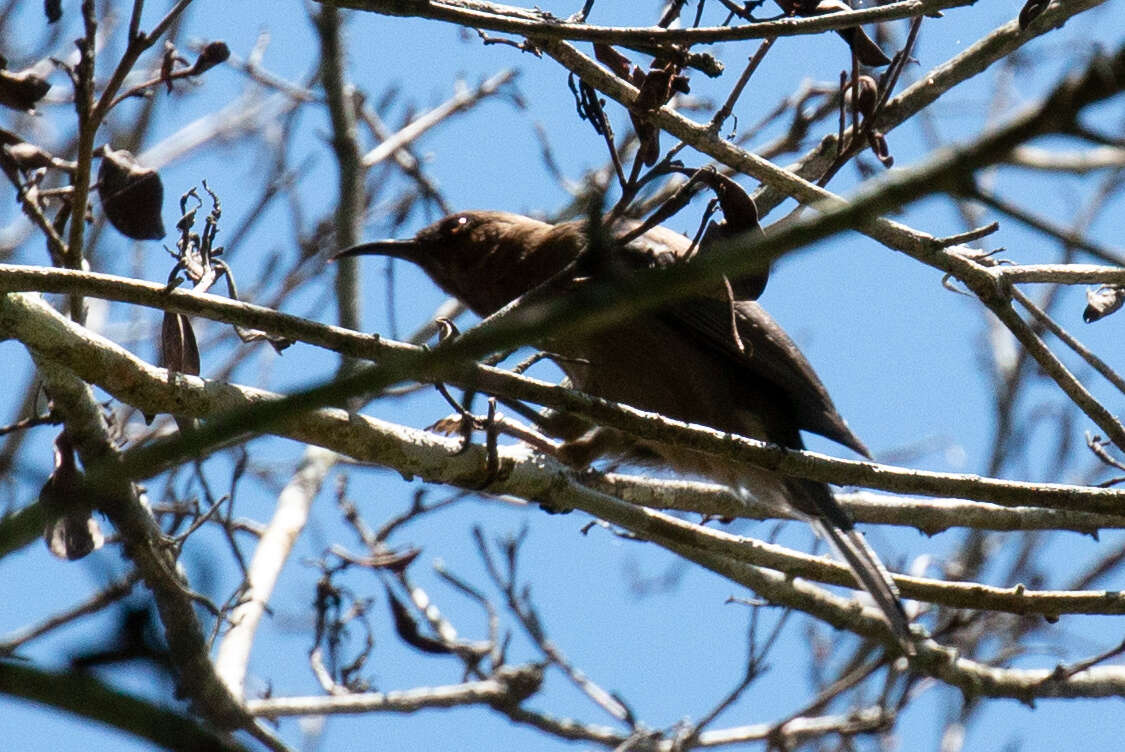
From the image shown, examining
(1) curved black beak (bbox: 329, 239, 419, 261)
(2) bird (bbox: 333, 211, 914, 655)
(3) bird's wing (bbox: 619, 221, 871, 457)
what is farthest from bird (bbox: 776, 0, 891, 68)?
(1) curved black beak (bbox: 329, 239, 419, 261)

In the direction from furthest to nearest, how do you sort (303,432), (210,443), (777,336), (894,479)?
(777,336)
(303,432)
(894,479)
(210,443)

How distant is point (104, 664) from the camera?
1354 millimetres

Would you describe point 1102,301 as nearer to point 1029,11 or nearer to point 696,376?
point 1029,11

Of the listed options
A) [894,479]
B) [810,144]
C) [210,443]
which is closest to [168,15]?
[894,479]

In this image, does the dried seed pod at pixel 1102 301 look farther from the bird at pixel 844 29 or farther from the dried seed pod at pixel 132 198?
the dried seed pod at pixel 132 198

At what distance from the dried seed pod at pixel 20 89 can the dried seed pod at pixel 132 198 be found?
0.27m

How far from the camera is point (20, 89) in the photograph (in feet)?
12.9

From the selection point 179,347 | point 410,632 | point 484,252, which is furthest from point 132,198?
point 484,252

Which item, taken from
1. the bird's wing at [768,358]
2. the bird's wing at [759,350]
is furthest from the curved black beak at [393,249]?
the bird's wing at [768,358]

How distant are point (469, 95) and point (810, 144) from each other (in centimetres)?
208

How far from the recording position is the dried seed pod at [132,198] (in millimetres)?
3934

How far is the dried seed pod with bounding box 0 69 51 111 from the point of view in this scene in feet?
12.8

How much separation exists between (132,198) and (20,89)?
0.46 metres

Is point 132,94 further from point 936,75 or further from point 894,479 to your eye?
point 936,75
